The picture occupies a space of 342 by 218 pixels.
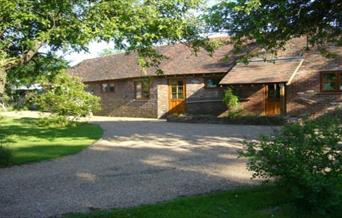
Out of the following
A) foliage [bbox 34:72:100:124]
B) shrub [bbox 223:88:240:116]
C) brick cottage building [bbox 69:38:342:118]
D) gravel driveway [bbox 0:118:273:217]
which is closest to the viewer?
gravel driveway [bbox 0:118:273:217]

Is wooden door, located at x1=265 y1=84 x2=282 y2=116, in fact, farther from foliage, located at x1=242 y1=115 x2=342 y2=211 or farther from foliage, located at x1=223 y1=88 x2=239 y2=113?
foliage, located at x1=242 y1=115 x2=342 y2=211

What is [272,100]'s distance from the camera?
26250 millimetres

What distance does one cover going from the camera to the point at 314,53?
85.0 feet

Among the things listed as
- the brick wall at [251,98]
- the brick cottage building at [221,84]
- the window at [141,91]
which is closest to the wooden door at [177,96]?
the brick cottage building at [221,84]

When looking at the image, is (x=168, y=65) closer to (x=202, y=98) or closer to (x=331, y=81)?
(x=202, y=98)

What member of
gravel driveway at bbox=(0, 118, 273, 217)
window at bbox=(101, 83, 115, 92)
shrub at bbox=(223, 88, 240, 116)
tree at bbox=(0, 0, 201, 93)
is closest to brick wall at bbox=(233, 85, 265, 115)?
shrub at bbox=(223, 88, 240, 116)

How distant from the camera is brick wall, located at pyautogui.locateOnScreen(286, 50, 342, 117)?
2450 centimetres

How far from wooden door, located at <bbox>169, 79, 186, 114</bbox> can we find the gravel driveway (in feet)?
47.8

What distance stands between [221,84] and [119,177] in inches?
671

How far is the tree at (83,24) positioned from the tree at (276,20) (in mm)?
2000

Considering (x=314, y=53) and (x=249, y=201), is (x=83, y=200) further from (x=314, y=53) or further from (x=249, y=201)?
(x=314, y=53)

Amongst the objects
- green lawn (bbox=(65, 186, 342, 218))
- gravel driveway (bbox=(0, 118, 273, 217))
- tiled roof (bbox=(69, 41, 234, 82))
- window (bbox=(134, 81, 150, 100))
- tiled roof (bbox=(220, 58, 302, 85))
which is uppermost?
tiled roof (bbox=(69, 41, 234, 82))

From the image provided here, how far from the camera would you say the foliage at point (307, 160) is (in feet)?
20.9

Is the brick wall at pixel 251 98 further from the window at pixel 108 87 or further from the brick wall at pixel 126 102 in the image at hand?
the window at pixel 108 87
